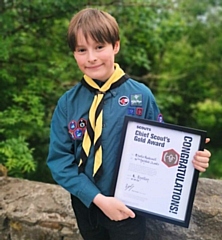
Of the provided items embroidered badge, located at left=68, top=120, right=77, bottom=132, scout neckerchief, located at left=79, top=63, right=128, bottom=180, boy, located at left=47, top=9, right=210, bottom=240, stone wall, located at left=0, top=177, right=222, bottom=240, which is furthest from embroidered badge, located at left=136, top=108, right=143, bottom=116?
stone wall, located at left=0, top=177, right=222, bottom=240

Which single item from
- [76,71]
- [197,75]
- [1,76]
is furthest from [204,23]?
[1,76]

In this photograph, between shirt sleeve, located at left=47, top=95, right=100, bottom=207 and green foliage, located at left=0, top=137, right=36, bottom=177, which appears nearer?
shirt sleeve, located at left=47, top=95, right=100, bottom=207

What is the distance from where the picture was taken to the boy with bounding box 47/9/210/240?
4.82 feet

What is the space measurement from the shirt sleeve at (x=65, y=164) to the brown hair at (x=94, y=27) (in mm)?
264

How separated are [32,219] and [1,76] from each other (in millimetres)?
1341

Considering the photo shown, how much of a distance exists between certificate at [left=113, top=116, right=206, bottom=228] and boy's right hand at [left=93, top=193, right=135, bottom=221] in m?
0.03

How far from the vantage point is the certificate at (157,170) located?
1.45 meters

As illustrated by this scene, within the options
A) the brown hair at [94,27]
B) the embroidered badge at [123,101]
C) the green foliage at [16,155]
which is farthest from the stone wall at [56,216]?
the brown hair at [94,27]

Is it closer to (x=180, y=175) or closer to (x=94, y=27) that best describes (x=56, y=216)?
(x=180, y=175)

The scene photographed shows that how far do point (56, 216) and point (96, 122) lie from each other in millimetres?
795

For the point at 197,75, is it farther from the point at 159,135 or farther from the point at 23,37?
the point at 159,135

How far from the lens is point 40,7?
3.26 metres
